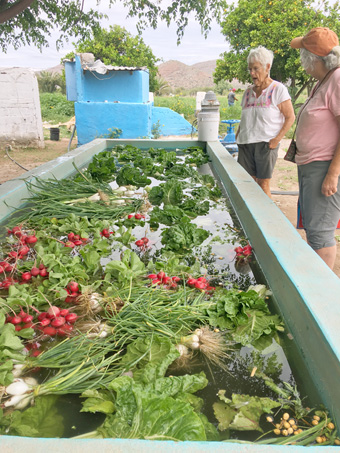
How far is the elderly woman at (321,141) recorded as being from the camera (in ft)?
7.63

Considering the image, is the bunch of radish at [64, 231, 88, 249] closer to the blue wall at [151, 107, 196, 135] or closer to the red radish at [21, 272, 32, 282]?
the red radish at [21, 272, 32, 282]

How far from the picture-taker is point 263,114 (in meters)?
3.85

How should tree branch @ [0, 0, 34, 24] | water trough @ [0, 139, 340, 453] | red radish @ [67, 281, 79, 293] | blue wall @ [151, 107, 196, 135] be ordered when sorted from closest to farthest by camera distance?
water trough @ [0, 139, 340, 453] → red radish @ [67, 281, 79, 293] → tree branch @ [0, 0, 34, 24] → blue wall @ [151, 107, 196, 135]

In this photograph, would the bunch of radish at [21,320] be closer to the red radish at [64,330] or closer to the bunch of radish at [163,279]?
the red radish at [64,330]

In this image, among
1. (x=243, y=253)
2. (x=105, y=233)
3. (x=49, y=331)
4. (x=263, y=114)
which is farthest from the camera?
(x=263, y=114)

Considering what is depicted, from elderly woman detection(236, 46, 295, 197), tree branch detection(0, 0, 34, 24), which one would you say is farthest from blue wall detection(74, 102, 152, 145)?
elderly woman detection(236, 46, 295, 197)

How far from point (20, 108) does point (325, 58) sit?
34.0 ft

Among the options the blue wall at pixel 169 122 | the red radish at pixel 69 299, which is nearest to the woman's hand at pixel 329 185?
the red radish at pixel 69 299

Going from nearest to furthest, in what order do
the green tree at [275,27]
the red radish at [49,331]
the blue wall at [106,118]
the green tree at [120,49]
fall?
the red radish at [49,331] < the blue wall at [106,118] < the green tree at [275,27] < the green tree at [120,49]

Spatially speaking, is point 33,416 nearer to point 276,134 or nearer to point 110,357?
point 110,357

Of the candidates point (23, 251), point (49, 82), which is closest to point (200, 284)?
point (23, 251)

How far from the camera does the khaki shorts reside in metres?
4.04

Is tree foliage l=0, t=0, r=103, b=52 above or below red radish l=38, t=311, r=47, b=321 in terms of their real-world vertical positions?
above

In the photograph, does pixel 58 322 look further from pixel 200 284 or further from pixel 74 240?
pixel 74 240
